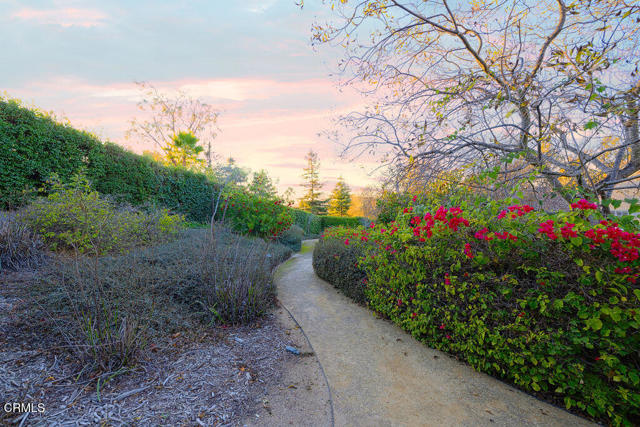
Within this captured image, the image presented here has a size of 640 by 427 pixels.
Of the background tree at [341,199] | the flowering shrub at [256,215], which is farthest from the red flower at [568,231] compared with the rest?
the background tree at [341,199]

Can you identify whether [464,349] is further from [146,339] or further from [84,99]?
[84,99]

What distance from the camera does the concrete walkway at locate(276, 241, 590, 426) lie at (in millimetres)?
2041

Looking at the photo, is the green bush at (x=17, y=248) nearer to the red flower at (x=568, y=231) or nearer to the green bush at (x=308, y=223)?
the red flower at (x=568, y=231)

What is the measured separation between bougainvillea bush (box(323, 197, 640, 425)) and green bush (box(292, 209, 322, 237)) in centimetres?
1456

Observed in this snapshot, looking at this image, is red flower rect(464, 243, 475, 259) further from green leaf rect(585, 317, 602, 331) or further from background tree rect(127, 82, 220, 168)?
background tree rect(127, 82, 220, 168)

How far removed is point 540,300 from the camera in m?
2.17

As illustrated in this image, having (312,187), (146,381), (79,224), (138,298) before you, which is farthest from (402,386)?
(312,187)

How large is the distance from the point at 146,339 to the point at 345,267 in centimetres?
321

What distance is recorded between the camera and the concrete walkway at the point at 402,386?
2.04 meters

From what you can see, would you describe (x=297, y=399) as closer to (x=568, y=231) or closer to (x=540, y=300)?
(x=540, y=300)

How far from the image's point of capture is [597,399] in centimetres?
194

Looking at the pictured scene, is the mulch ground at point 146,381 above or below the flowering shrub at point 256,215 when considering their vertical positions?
below

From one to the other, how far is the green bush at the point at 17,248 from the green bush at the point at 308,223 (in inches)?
522

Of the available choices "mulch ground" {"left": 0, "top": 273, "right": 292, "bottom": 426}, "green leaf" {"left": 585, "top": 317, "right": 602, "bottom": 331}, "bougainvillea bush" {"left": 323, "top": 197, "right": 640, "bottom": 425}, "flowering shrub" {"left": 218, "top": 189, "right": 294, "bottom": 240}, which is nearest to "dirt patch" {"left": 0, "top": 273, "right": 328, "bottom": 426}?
"mulch ground" {"left": 0, "top": 273, "right": 292, "bottom": 426}
